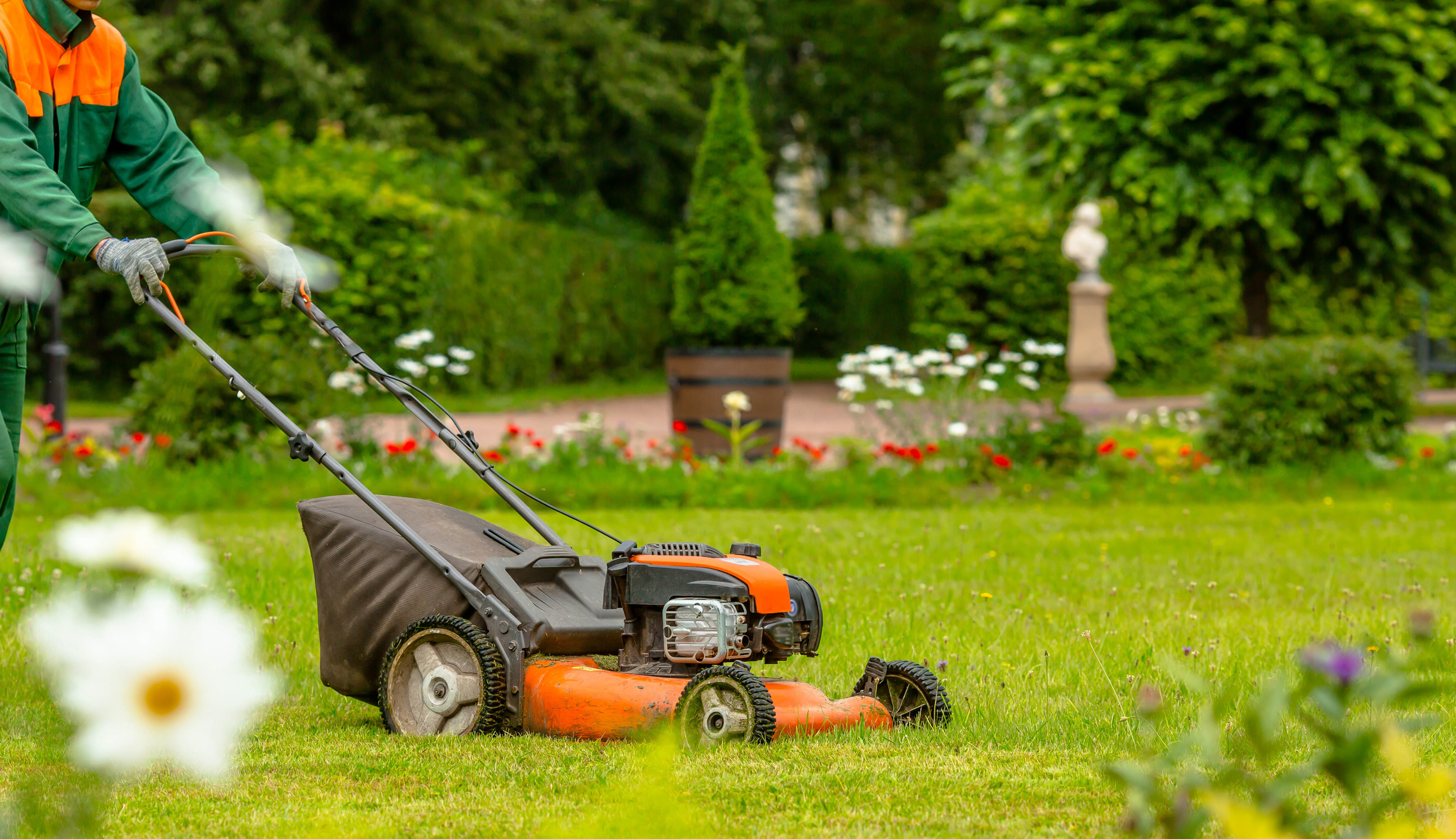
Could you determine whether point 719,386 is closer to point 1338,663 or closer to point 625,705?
point 625,705

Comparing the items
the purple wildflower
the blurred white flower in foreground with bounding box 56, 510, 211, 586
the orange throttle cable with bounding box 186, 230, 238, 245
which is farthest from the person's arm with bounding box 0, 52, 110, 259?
the purple wildflower

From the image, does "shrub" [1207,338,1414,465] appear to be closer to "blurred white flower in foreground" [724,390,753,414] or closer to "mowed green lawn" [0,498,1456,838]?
"mowed green lawn" [0,498,1456,838]

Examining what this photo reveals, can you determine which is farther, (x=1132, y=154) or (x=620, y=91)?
(x=620, y=91)

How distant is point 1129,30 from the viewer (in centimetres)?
1427

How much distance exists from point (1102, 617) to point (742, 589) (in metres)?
2.29

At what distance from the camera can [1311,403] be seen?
9.83 m

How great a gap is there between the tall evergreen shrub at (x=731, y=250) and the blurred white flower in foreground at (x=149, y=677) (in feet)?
30.7

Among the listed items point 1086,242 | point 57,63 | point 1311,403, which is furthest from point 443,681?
point 1086,242

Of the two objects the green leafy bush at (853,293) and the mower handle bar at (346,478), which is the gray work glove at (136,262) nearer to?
the mower handle bar at (346,478)

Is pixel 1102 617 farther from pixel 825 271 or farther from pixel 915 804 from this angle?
pixel 825 271

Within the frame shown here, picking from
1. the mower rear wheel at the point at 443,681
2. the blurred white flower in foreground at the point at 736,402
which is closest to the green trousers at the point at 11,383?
the mower rear wheel at the point at 443,681

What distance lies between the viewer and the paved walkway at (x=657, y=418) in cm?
1138

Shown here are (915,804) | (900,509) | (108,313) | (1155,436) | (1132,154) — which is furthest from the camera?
(108,313)

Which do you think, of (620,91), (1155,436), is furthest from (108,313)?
(1155,436)
